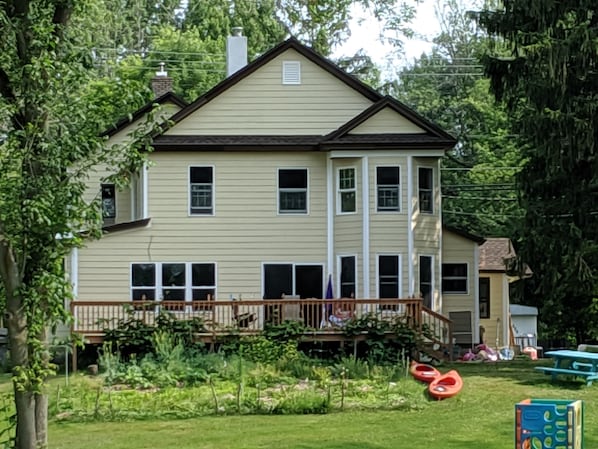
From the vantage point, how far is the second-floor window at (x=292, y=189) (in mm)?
26781

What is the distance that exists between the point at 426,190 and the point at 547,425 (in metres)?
15.9

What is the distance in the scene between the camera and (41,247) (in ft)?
30.2

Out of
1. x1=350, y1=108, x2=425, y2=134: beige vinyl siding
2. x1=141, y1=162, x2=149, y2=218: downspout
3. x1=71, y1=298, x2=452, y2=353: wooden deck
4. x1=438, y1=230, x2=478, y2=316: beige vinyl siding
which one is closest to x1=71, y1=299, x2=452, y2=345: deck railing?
x1=71, y1=298, x2=452, y2=353: wooden deck

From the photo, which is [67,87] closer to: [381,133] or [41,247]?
[41,247]

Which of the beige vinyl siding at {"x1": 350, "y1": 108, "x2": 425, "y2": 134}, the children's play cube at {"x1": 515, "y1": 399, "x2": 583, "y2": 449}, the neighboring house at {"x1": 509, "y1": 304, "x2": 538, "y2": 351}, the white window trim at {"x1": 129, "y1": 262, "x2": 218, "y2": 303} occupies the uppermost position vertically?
the beige vinyl siding at {"x1": 350, "y1": 108, "x2": 425, "y2": 134}

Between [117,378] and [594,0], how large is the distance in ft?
39.5

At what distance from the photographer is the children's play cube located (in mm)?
10703

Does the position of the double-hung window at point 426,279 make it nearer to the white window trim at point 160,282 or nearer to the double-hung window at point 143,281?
the white window trim at point 160,282

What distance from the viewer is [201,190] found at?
26656 mm

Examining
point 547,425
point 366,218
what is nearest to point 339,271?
point 366,218

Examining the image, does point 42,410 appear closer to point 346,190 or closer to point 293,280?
point 293,280

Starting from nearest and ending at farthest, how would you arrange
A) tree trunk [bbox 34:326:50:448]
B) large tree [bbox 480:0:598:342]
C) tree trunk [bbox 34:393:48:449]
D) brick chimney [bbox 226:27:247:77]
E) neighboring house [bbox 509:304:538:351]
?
tree trunk [bbox 34:326:50:448] < tree trunk [bbox 34:393:48:449] < large tree [bbox 480:0:598:342] < brick chimney [bbox 226:27:247:77] < neighboring house [bbox 509:304:538:351]

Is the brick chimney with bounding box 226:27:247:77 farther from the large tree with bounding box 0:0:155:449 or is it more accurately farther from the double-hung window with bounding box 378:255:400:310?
the large tree with bounding box 0:0:155:449

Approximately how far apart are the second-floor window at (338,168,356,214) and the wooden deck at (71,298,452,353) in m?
2.85
